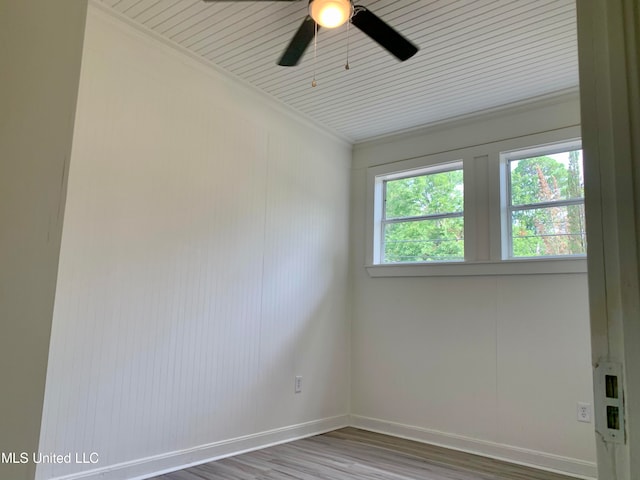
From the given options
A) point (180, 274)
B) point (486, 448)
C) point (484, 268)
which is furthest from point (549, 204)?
point (180, 274)

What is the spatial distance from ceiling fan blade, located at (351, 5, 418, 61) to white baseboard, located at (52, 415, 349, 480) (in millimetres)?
2753

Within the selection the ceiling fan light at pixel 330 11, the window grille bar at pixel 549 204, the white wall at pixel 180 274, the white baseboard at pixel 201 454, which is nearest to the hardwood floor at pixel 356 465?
the white baseboard at pixel 201 454

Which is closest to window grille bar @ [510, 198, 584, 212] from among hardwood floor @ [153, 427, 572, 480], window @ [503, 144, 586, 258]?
window @ [503, 144, 586, 258]

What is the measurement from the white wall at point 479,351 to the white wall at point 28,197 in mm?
3441

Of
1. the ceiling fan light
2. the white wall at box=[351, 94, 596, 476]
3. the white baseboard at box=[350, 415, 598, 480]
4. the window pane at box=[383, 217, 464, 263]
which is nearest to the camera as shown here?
the ceiling fan light

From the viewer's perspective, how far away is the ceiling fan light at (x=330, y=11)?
207 centimetres

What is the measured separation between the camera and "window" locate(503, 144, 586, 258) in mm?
3426

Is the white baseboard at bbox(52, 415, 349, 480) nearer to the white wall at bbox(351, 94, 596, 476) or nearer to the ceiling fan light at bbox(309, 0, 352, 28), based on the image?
the white wall at bbox(351, 94, 596, 476)

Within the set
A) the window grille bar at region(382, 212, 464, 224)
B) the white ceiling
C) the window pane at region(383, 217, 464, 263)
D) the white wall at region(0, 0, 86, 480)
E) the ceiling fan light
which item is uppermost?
the white ceiling

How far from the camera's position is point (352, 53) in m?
3.00

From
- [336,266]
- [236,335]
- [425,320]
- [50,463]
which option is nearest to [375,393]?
[425,320]

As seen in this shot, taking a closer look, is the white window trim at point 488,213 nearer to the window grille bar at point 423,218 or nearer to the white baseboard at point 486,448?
the window grille bar at point 423,218

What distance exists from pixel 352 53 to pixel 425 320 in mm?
2273

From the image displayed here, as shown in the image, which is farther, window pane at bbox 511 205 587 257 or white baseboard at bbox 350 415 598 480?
window pane at bbox 511 205 587 257
